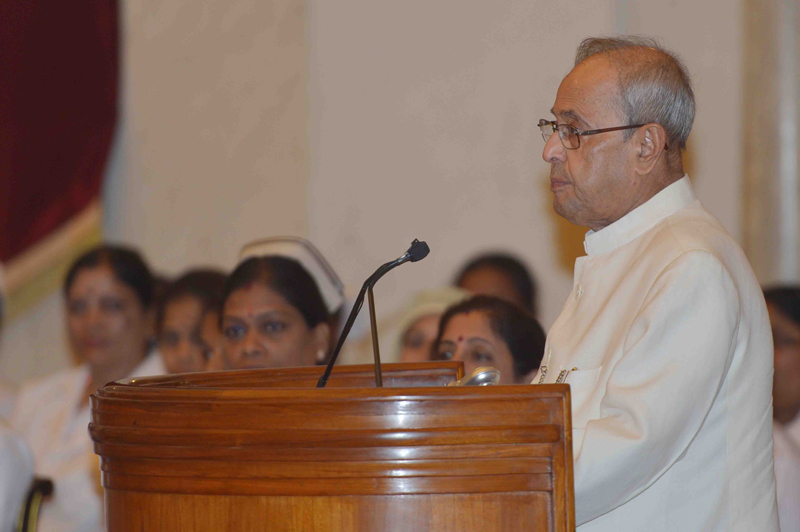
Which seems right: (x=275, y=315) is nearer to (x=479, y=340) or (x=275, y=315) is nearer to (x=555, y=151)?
(x=479, y=340)

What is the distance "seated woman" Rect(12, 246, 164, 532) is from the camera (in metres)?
5.14

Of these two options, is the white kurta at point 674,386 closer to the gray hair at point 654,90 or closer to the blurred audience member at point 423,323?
the gray hair at point 654,90

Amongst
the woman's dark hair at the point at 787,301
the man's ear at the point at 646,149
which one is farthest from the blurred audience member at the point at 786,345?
the man's ear at the point at 646,149

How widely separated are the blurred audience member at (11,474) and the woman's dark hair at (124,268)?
1.53 m

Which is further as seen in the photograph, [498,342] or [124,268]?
[124,268]

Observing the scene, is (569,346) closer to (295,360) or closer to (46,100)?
(295,360)

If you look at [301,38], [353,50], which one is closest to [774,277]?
[353,50]

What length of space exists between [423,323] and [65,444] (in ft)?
6.36

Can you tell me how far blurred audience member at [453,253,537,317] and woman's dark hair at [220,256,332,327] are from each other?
4.24 feet

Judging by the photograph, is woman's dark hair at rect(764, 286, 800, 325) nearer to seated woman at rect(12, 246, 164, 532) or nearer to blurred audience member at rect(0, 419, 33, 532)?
seated woman at rect(12, 246, 164, 532)

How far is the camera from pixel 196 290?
4945 millimetres

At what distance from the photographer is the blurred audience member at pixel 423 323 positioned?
431 centimetres

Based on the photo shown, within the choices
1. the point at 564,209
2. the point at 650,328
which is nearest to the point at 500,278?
the point at 564,209

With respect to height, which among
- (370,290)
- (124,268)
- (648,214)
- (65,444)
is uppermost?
(648,214)
